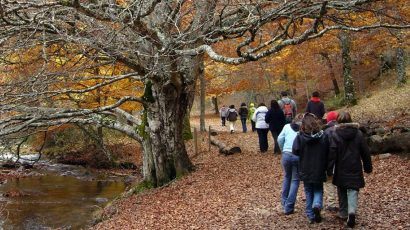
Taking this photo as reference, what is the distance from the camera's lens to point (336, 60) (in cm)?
3316

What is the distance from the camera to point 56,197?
1655cm

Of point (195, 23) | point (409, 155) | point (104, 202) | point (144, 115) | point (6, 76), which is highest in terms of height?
point (195, 23)

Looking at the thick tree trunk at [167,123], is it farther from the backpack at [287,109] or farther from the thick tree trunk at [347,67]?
the thick tree trunk at [347,67]

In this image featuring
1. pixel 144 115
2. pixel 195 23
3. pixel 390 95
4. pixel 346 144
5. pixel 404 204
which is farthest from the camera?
pixel 390 95

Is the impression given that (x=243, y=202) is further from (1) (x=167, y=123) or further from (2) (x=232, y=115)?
(2) (x=232, y=115)

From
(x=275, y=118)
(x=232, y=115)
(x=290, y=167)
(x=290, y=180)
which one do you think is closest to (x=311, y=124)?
(x=290, y=167)

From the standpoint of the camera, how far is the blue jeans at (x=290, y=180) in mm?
7953

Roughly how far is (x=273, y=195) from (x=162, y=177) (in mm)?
4450

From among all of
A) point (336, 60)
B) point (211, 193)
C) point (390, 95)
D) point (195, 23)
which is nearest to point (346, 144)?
point (211, 193)

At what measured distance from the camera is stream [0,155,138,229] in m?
13.3

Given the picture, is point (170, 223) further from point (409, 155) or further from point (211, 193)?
point (409, 155)

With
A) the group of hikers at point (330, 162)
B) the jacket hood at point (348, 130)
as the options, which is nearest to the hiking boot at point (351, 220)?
the group of hikers at point (330, 162)

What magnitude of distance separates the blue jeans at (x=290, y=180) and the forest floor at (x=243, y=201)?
23cm

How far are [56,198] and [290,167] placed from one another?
35.9 feet
